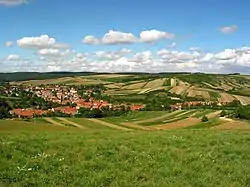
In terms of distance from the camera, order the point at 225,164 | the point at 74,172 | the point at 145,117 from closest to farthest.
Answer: the point at 74,172, the point at 225,164, the point at 145,117

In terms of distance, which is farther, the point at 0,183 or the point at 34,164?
the point at 34,164

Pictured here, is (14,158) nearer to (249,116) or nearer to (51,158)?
(51,158)

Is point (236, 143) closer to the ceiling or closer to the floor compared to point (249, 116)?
closer to the ceiling

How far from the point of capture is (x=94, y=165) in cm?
1573

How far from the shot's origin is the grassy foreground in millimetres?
13859

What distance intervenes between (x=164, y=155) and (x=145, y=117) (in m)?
120

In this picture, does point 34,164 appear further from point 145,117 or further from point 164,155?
point 145,117

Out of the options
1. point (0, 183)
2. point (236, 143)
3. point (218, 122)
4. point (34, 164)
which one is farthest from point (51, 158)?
point (218, 122)

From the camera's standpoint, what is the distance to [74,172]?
1462 centimetres

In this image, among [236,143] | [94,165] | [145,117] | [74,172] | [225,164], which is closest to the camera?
[74,172]

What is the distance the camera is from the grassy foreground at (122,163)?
1386 centimetres

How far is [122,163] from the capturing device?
16234 millimetres

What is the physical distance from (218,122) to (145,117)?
41.2 meters

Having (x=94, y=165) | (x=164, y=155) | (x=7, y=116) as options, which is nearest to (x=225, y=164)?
(x=164, y=155)
